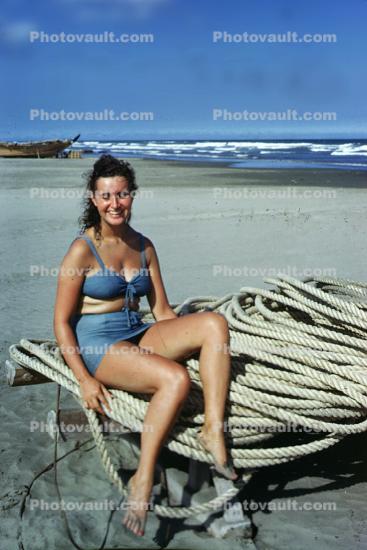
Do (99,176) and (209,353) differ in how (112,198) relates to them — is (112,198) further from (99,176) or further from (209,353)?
(209,353)

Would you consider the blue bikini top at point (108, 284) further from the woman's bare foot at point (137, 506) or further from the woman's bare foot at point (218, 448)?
the woman's bare foot at point (137, 506)

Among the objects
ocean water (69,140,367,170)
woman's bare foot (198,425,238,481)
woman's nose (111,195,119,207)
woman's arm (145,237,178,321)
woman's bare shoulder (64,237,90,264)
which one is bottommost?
woman's bare foot (198,425,238,481)

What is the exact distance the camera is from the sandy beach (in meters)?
2.65

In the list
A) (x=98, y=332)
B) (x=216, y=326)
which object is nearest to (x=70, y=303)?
(x=98, y=332)

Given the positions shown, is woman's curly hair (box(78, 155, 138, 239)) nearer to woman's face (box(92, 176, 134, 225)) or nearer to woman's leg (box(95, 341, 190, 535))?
woman's face (box(92, 176, 134, 225))

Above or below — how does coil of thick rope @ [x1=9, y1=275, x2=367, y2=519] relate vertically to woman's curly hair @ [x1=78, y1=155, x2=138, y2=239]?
below

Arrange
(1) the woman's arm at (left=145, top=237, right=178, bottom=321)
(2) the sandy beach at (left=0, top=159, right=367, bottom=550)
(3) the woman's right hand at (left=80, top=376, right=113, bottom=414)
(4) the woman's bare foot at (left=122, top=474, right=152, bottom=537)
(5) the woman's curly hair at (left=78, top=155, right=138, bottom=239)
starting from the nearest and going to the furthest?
1. (4) the woman's bare foot at (left=122, top=474, right=152, bottom=537)
2. (3) the woman's right hand at (left=80, top=376, right=113, bottom=414)
3. (2) the sandy beach at (left=0, top=159, right=367, bottom=550)
4. (5) the woman's curly hair at (left=78, top=155, right=138, bottom=239)
5. (1) the woman's arm at (left=145, top=237, right=178, bottom=321)

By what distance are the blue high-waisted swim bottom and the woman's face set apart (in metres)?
0.42

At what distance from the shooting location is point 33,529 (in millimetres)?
2621

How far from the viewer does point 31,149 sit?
31.2 metres

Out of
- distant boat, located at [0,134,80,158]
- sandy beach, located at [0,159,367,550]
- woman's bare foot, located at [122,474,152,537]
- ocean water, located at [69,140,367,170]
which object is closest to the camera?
woman's bare foot, located at [122,474,152,537]

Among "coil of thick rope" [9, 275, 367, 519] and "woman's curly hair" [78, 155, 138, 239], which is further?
"woman's curly hair" [78, 155, 138, 239]

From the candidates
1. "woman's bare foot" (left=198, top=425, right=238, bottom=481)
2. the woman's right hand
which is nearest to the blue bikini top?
the woman's right hand

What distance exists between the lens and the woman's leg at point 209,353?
247 centimetres
